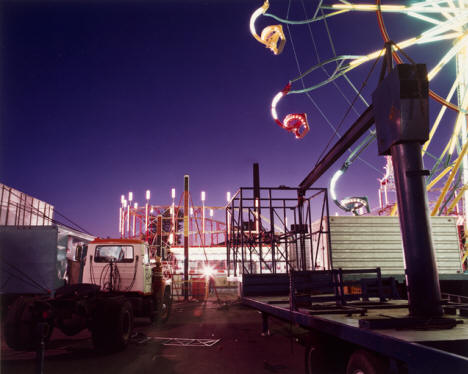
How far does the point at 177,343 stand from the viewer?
10.4 m

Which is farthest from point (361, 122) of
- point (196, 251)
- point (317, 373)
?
point (196, 251)

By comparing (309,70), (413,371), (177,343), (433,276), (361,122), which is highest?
(309,70)

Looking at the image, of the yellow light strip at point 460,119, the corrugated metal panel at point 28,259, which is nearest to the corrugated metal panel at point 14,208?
the corrugated metal panel at point 28,259

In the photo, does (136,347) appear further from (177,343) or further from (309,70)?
(309,70)

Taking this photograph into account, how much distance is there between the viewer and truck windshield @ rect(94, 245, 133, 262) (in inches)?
473

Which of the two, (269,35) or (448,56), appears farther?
(448,56)

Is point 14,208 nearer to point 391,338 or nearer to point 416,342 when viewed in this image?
point 391,338

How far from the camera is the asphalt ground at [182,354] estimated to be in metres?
7.63

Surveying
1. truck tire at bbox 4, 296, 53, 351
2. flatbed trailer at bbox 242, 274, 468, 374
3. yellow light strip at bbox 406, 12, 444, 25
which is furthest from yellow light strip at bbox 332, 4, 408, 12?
truck tire at bbox 4, 296, 53, 351

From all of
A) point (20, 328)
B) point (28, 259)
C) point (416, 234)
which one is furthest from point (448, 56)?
point (28, 259)

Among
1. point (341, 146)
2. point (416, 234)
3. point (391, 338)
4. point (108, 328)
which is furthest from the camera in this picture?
point (341, 146)

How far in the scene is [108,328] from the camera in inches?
360

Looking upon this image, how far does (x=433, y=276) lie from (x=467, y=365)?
235 cm

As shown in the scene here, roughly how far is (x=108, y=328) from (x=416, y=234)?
8037 mm
